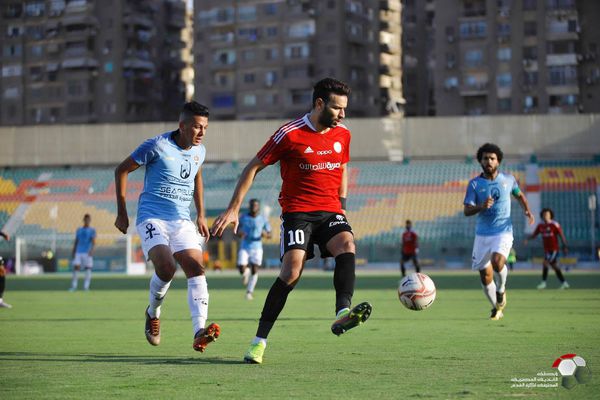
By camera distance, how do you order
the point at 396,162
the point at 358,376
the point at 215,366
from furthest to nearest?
the point at 396,162 < the point at 215,366 < the point at 358,376

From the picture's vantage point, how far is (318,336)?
13.5 meters

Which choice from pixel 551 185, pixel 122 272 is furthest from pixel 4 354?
pixel 551 185

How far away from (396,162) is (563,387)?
59.1m

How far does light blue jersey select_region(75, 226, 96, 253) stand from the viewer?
32.8 m

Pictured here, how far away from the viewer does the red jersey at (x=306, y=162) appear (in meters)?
10.1

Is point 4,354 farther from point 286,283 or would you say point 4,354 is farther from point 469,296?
point 469,296

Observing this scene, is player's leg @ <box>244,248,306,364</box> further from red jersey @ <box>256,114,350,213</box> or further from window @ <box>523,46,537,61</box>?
window @ <box>523,46,537,61</box>

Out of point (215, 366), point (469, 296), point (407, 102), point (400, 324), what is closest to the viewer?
point (215, 366)

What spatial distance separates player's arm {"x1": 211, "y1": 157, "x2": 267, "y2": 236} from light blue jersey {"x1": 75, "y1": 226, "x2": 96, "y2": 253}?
2333 centimetres

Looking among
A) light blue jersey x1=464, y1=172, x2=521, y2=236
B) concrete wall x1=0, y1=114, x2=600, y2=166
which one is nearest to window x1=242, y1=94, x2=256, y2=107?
concrete wall x1=0, y1=114, x2=600, y2=166

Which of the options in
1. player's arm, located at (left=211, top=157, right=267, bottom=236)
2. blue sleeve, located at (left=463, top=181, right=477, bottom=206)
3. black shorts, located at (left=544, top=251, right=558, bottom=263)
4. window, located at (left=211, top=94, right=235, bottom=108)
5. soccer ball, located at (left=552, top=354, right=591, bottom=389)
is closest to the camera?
soccer ball, located at (left=552, top=354, right=591, bottom=389)

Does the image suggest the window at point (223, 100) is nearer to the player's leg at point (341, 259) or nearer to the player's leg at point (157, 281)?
the player's leg at point (157, 281)

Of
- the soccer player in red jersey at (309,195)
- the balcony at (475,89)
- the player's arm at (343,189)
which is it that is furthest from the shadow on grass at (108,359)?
the balcony at (475,89)

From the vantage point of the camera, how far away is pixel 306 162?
10.2 metres
